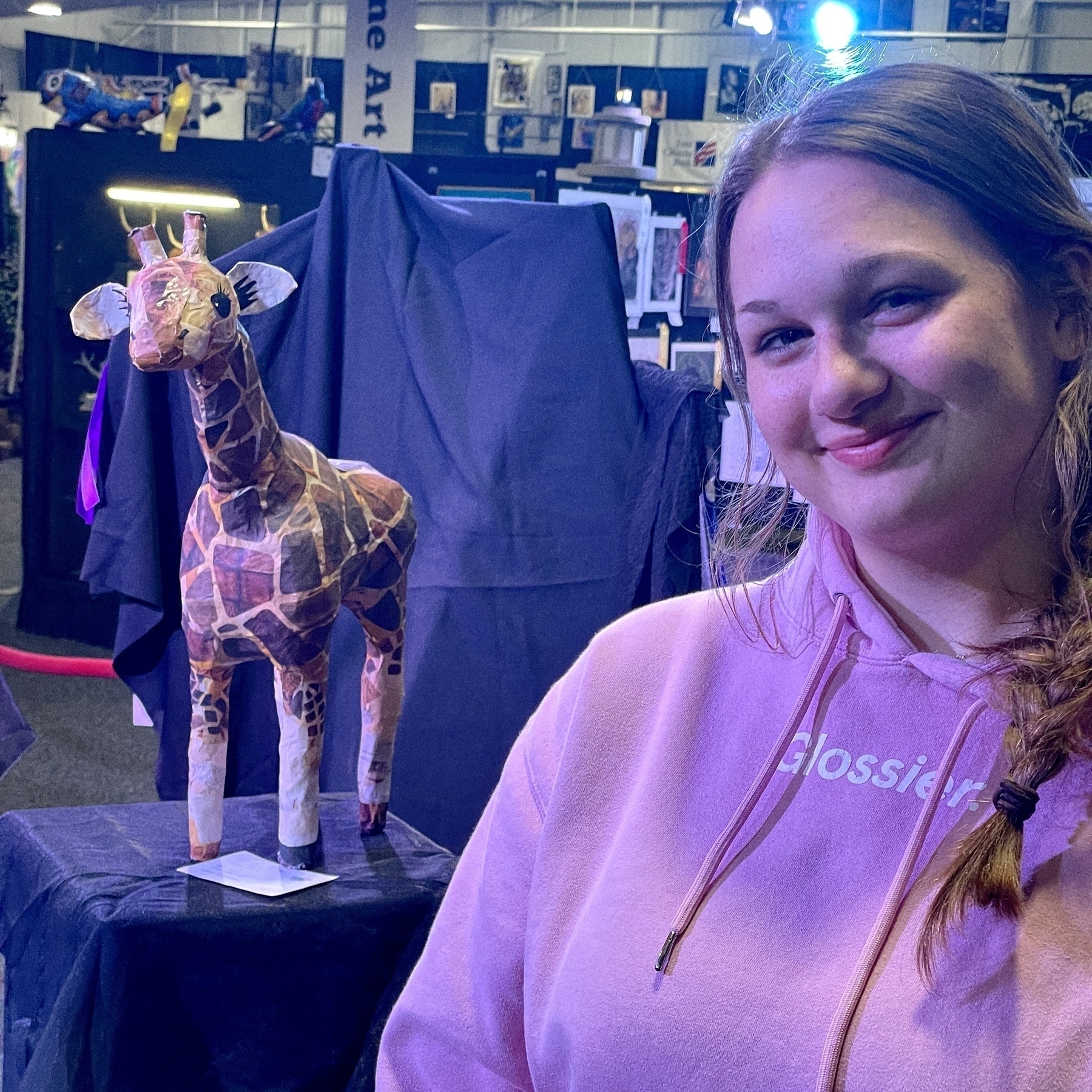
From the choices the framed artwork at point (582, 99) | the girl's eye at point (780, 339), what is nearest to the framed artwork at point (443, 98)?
the framed artwork at point (582, 99)

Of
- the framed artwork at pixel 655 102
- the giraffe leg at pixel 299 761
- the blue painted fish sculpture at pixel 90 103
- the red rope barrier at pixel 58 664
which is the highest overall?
the framed artwork at pixel 655 102

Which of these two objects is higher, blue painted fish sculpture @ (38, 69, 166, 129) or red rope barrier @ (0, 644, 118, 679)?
blue painted fish sculpture @ (38, 69, 166, 129)

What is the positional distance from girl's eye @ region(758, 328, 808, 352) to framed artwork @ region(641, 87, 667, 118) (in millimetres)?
6347

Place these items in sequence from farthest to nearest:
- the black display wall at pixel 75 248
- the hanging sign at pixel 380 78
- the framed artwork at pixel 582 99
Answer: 1. the framed artwork at pixel 582 99
2. the black display wall at pixel 75 248
3. the hanging sign at pixel 380 78

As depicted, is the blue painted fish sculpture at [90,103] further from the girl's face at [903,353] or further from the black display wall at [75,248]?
the girl's face at [903,353]

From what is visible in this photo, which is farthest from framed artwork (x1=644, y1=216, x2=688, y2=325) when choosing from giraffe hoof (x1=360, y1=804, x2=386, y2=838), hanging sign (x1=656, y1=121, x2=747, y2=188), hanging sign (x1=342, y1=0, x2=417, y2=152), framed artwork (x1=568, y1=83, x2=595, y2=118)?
framed artwork (x1=568, y1=83, x2=595, y2=118)

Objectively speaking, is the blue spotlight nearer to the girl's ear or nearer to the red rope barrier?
the red rope barrier

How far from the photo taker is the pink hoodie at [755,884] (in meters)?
0.69

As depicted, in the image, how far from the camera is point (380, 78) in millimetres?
3271

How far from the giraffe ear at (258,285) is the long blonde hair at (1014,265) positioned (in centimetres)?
100

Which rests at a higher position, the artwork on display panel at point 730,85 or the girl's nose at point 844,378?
the artwork on display panel at point 730,85

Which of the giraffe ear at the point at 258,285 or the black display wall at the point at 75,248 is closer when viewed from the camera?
the giraffe ear at the point at 258,285

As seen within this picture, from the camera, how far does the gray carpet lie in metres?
3.77

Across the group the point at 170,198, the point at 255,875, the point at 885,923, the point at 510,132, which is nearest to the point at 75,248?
the point at 170,198
